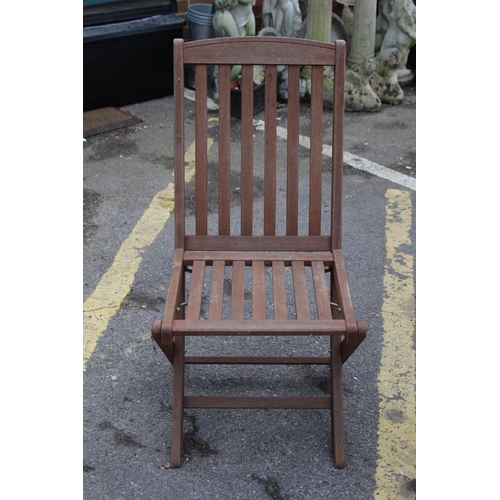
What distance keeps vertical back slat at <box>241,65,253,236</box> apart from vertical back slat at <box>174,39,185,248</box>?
A: 25cm

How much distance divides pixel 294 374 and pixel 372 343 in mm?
415

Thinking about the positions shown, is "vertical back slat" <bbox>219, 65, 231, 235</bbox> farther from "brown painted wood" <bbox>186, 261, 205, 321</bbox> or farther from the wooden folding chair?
"brown painted wood" <bbox>186, 261, 205, 321</bbox>

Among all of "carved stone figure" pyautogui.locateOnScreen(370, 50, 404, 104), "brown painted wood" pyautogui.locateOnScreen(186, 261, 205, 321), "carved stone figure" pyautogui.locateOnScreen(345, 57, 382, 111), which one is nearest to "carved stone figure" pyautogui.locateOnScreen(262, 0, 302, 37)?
"carved stone figure" pyautogui.locateOnScreen(345, 57, 382, 111)

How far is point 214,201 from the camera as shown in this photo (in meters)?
4.59

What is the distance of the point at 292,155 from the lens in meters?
2.89

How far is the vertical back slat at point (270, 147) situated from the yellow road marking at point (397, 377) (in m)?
0.81

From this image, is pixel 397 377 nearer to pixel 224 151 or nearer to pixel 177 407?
pixel 177 407

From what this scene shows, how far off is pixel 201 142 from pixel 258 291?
0.63m

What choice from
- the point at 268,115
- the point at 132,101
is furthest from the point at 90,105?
the point at 268,115

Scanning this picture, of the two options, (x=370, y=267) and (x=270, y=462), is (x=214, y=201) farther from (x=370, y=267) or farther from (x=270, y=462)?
(x=270, y=462)

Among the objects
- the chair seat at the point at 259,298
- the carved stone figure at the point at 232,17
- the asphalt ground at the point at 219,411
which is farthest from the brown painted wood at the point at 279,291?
the carved stone figure at the point at 232,17

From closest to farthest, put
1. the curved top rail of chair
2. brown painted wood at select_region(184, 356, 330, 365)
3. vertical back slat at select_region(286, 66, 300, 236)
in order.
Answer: the curved top rail of chair → vertical back slat at select_region(286, 66, 300, 236) → brown painted wood at select_region(184, 356, 330, 365)

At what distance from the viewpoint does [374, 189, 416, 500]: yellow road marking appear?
260 cm

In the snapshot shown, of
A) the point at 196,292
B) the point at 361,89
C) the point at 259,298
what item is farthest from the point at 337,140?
the point at 361,89
